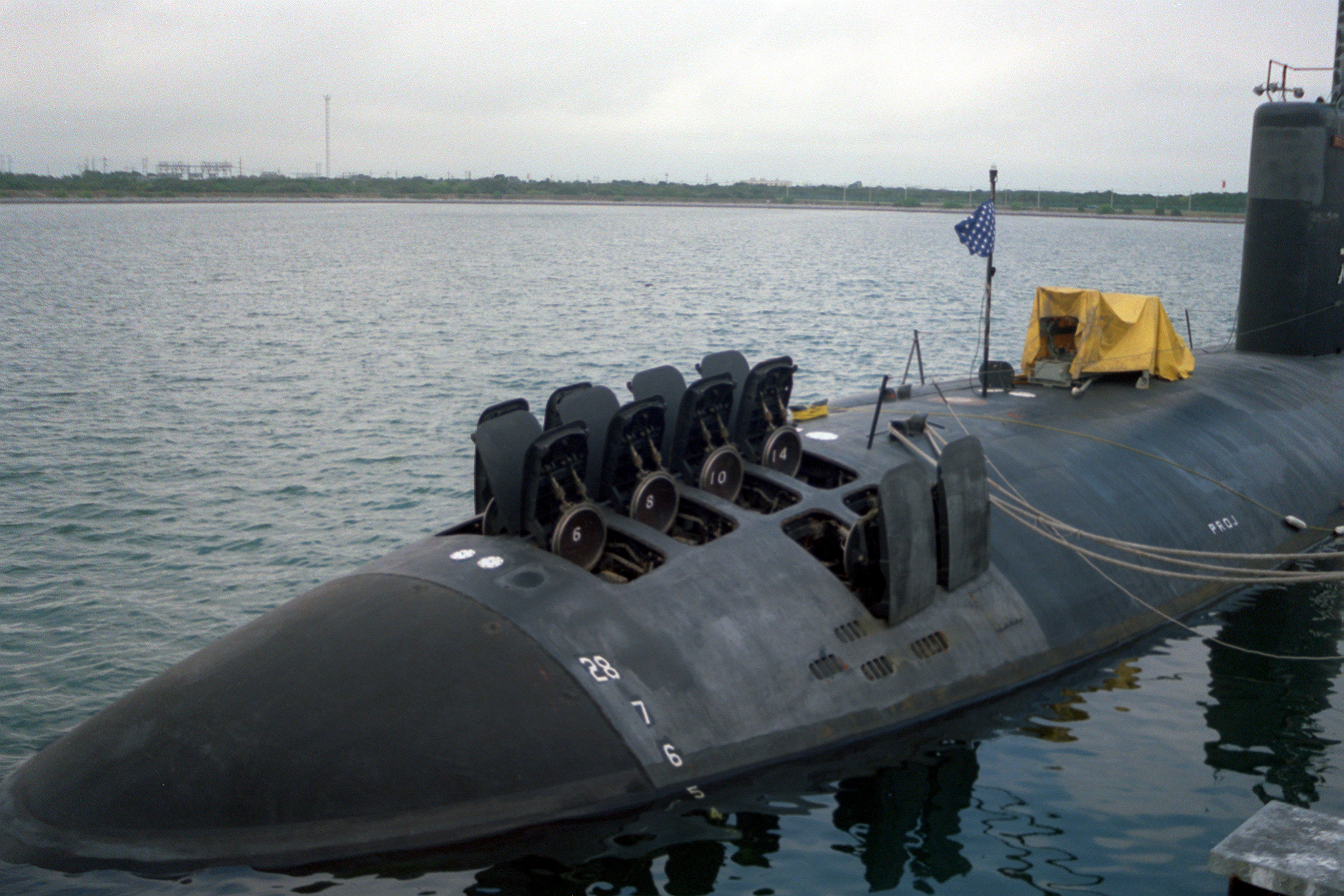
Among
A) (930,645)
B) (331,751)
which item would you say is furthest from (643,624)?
(930,645)

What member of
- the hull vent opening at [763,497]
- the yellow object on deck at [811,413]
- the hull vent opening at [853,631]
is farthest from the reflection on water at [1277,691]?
the yellow object on deck at [811,413]

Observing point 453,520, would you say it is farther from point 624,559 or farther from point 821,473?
point 624,559

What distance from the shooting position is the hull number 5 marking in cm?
1033

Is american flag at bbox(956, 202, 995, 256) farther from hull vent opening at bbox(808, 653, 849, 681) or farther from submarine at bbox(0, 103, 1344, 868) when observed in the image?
hull vent opening at bbox(808, 653, 849, 681)

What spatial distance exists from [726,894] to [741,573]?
130 inches

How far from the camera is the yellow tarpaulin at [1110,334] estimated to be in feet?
66.0

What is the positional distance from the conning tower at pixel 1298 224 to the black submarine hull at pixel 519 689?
11.1 m

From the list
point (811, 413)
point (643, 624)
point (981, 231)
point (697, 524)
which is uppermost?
point (981, 231)

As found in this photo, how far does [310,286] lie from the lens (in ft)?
232

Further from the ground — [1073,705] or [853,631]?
[853,631]

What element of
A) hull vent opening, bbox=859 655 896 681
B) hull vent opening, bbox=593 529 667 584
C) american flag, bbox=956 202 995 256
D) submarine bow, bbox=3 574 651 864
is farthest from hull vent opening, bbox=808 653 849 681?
american flag, bbox=956 202 995 256

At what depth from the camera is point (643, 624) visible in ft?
35.9

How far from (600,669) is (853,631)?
2991 mm

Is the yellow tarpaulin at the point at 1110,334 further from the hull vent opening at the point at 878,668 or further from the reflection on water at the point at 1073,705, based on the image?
the hull vent opening at the point at 878,668
